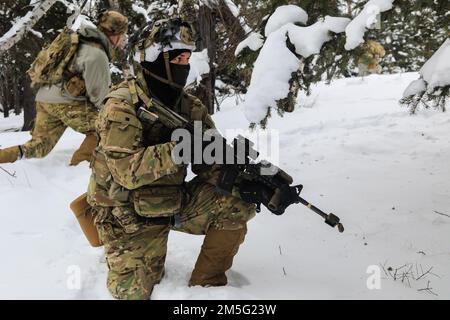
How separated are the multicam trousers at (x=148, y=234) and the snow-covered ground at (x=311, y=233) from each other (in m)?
0.13

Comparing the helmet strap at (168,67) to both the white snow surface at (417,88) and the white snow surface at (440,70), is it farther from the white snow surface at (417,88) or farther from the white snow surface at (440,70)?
the white snow surface at (417,88)

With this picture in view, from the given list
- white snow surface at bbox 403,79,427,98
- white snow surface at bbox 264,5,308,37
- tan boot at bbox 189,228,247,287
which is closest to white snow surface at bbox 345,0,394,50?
white snow surface at bbox 264,5,308,37

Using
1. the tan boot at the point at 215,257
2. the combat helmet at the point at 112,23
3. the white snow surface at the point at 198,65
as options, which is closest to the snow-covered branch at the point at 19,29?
the combat helmet at the point at 112,23

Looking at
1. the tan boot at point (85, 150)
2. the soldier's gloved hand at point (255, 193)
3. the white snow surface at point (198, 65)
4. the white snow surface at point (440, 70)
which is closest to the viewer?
the soldier's gloved hand at point (255, 193)

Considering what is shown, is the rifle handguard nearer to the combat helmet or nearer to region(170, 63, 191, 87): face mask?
region(170, 63, 191, 87): face mask

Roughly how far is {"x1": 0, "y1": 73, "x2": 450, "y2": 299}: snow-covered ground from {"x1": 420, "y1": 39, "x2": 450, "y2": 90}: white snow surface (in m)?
1.17

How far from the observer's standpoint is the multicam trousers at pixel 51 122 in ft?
14.9

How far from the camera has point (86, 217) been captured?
9.68 feet

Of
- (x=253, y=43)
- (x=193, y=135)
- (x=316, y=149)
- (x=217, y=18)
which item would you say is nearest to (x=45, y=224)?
(x=193, y=135)

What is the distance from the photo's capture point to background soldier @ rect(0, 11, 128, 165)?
14.5 feet

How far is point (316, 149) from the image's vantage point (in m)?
5.36

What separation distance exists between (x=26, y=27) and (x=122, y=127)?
149 inches

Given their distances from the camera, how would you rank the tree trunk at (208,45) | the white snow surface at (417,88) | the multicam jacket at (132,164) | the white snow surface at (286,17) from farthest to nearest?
the tree trunk at (208,45), the white snow surface at (417,88), the white snow surface at (286,17), the multicam jacket at (132,164)
